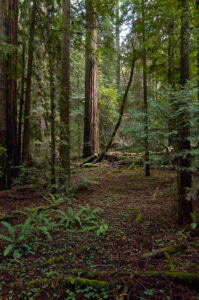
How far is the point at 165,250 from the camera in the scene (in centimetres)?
348

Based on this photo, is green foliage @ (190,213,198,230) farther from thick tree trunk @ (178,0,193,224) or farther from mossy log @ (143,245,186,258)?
mossy log @ (143,245,186,258)

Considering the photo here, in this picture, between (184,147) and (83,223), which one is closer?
(184,147)

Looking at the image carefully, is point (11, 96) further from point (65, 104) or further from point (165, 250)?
point (165, 250)

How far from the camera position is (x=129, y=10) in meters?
7.39

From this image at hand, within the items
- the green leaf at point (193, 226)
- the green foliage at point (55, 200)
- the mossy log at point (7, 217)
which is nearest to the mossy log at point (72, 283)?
the green leaf at point (193, 226)

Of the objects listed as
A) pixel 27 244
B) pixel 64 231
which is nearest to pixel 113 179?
pixel 64 231

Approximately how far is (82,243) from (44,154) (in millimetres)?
4237

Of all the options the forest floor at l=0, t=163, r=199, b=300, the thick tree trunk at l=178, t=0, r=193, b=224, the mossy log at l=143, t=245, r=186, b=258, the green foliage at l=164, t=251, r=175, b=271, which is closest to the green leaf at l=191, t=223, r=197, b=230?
the forest floor at l=0, t=163, r=199, b=300

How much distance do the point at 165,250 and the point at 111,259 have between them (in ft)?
2.95

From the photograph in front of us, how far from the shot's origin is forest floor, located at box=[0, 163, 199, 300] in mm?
2682

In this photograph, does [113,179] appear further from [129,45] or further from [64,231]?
[129,45]

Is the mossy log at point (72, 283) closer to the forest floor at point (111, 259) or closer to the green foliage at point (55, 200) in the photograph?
the forest floor at point (111, 259)

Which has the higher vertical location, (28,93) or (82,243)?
(28,93)

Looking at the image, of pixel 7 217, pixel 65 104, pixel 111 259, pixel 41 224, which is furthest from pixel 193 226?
pixel 65 104
